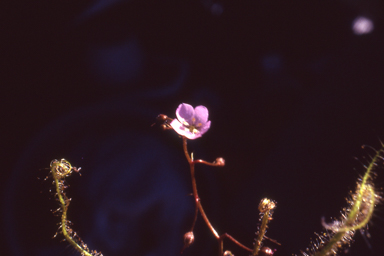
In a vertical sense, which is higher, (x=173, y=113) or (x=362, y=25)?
(x=362, y=25)

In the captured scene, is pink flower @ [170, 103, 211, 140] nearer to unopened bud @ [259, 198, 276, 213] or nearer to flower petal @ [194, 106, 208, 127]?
flower petal @ [194, 106, 208, 127]

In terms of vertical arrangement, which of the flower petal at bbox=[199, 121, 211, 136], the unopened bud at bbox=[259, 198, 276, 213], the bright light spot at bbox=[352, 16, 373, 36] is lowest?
the unopened bud at bbox=[259, 198, 276, 213]

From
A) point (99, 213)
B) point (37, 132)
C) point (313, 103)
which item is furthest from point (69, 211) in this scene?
point (313, 103)

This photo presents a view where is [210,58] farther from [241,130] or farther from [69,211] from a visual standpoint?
[69,211]

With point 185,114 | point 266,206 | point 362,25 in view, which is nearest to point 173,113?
point 185,114

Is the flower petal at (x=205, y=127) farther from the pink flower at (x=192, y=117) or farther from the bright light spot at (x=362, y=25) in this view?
the bright light spot at (x=362, y=25)

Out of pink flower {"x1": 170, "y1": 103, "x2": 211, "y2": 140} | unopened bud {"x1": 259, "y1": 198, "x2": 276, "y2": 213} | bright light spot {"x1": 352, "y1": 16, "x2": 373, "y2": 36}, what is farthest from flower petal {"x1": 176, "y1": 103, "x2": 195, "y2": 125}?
bright light spot {"x1": 352, "y1": 16, "x2": 373, "y2": 36}

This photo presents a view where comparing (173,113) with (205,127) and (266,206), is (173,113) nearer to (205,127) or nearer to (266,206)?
(205,127)
